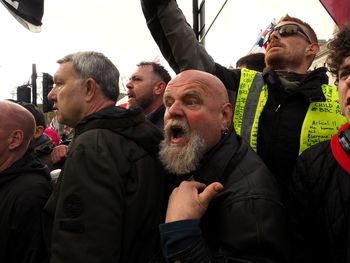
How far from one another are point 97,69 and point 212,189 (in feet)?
3.57

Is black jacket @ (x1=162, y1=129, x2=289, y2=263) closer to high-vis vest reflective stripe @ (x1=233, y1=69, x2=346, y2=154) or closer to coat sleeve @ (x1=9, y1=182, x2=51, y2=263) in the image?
high-vis vest reflective stripe @ (x1=233, y1=69, x2=346, y2=154)

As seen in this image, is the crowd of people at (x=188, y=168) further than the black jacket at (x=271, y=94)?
No

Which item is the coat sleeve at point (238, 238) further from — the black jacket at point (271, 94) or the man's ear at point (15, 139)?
the man's ear at point (15, 139)

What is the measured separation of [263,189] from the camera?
158cm

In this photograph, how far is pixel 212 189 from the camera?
4.92ft

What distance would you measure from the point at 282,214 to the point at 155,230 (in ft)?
1.82

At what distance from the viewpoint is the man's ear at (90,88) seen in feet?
7.02

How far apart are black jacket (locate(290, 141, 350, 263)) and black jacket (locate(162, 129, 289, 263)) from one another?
20 centimetres

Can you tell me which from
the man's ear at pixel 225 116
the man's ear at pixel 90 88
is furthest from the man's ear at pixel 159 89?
the man's ear at pixel 225 116

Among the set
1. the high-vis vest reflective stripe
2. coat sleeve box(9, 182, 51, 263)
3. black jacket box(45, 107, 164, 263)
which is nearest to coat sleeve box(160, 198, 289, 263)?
black jacket box(45, 107, 164, 263)

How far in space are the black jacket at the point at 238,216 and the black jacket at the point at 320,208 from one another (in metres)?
0.20

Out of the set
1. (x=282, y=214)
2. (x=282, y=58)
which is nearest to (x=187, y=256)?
(x=282, y=214)

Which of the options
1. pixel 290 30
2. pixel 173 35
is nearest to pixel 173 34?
pixel 173 35

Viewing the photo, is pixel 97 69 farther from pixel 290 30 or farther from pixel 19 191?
pixel 290 30
